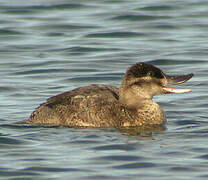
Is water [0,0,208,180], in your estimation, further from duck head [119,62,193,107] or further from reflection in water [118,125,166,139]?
duck head [119,62,193,107]

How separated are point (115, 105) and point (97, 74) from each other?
4.44 m

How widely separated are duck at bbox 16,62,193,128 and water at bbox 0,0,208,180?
0.26 m

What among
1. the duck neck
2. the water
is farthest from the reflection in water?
the duck neck

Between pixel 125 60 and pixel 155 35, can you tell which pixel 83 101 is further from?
pixel 155 35

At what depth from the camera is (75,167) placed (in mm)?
8367

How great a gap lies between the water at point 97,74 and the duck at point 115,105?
258 millimetres

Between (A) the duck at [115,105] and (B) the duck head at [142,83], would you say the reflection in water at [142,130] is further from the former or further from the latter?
(B) the duck head at [142,83]

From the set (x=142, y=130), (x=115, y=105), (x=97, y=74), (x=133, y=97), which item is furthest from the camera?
(x=97, y=74)

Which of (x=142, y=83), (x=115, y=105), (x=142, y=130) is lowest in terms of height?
(x=142, y=130)

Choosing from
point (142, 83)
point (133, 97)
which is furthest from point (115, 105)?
point (142, 83)

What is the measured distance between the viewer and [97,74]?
1494cm

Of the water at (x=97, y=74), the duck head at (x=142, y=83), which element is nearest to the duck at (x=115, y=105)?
the duck head at (x=142, y=83)

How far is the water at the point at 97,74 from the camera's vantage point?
849 centimetres

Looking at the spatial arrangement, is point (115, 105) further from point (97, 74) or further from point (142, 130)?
point (97, 74)
